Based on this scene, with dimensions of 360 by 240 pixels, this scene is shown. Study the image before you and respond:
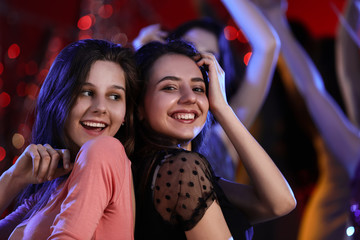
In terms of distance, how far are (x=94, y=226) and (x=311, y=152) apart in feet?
7.40

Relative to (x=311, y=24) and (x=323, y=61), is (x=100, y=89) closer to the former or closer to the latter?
(x=323, y=61)

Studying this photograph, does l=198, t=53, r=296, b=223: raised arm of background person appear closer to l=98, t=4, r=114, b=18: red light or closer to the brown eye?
the brown eye

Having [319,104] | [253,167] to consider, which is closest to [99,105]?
[253,167]

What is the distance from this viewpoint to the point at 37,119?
1595 mm

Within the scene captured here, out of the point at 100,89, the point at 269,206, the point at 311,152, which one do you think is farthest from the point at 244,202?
the point at 311,152

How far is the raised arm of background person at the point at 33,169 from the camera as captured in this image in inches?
52.6

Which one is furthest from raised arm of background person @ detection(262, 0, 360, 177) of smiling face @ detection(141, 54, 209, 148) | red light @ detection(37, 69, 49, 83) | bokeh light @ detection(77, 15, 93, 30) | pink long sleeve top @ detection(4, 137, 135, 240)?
red light @ detection(37, 69, 49, 83)

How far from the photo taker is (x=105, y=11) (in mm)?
3656

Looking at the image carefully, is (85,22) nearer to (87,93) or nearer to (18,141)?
(18,141)

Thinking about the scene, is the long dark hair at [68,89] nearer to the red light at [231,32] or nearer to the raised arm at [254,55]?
the raised arm at [254,55]

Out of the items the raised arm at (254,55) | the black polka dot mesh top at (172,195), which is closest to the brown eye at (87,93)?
the black polka dot mesh top at (172,195)

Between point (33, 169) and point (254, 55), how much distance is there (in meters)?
1.35

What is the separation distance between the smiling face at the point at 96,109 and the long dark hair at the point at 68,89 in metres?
0.02

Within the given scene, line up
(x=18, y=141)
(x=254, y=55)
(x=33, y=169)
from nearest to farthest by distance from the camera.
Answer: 1. (x=33, y=169)
2. (x=254, y=55)
3. (x=18, y=141)
